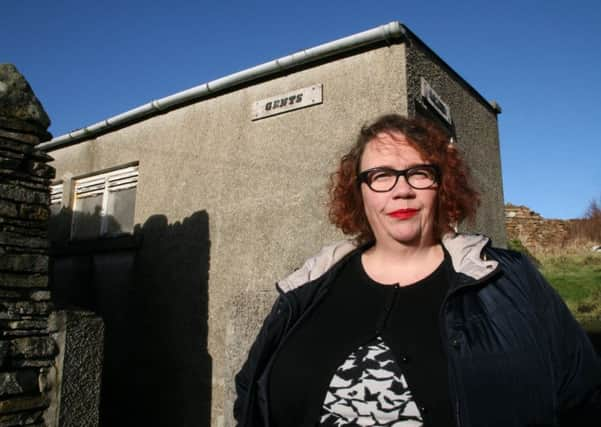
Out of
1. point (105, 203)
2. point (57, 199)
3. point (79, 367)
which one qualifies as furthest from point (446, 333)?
point (57, 199)

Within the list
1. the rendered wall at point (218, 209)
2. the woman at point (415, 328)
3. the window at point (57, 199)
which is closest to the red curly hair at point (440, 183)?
the woman at point (415, 328)

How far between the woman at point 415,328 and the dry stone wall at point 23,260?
8.23 feet

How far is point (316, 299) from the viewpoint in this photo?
186 cm

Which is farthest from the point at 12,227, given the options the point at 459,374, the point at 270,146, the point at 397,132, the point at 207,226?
the point at 459,374

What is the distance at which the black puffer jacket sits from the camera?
4.63ft

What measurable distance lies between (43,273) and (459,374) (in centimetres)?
349

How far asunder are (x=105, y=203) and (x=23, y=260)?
3052 mm

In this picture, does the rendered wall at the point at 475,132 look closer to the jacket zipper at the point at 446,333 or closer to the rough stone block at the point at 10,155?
the jacket zipper at the point at 446,333

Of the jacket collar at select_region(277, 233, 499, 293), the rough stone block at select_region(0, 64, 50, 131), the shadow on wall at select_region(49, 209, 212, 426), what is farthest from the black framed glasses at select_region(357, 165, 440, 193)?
the shadow on wall at select_region(49, 209, 212, 426)

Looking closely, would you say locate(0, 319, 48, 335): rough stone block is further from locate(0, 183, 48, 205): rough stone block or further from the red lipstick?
the red lipstick

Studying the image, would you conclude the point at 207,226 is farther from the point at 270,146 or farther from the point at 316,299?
the point at 316,299

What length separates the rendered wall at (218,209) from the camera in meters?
4.46

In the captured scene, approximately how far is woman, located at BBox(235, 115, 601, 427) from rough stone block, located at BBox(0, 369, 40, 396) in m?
2.45

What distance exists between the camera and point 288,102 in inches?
190
